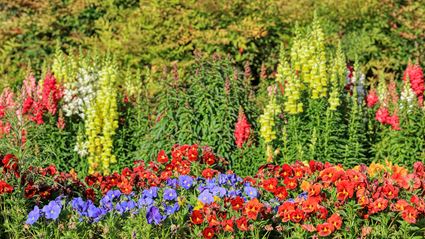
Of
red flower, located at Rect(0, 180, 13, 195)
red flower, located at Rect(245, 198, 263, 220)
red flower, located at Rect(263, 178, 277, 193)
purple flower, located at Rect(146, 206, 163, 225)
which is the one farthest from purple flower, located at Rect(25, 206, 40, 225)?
red flower, located at Rect(263, 178, 277, 193)

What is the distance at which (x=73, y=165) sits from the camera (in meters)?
7.25

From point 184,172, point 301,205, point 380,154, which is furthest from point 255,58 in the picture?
point 301,205

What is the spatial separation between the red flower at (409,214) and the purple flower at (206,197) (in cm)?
125

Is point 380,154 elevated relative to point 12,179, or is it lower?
lower

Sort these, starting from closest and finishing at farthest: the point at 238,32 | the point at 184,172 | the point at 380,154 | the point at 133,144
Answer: the point at 184,172
the point at 380,154
the point at 133,144
the point at 238,32

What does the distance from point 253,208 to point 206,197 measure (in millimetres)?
369

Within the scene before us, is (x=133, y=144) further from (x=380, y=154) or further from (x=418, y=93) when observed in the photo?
(x=418, y=93)

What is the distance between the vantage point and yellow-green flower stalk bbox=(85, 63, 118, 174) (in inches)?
283

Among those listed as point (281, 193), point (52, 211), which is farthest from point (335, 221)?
point (52, 211)

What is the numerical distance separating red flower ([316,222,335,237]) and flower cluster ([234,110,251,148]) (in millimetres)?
2111

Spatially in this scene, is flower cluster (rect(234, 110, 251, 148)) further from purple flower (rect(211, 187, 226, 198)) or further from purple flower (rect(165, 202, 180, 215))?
purple flower (rect(165, 202, 180, 215))

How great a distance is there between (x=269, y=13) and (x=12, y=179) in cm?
546

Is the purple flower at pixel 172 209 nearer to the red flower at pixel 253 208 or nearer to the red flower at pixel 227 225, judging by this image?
the red flower at pixel 227 225

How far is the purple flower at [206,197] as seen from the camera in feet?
16.0
